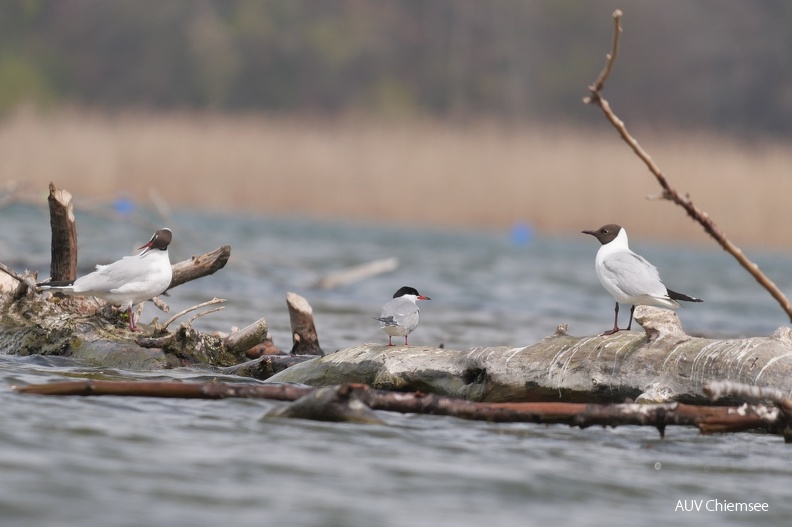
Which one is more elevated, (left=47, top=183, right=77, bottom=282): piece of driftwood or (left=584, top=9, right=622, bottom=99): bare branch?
(left=584, top=9, right=622, bottom=99): bare branch

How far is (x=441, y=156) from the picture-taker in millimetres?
25219

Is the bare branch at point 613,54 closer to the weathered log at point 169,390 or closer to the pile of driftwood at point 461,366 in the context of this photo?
the pile of driftwood at point 461,366

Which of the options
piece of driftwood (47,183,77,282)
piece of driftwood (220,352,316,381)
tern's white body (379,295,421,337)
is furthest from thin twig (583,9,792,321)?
piece of driftwood (47,183,77,282)

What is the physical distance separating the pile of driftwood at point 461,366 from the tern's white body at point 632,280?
10 cm

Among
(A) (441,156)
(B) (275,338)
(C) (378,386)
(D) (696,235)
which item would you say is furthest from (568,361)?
(A) (441,156)

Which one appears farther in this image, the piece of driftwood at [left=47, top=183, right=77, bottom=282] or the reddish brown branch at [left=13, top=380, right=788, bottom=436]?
the piece of driftwood at [left=47, top=183, right=77, bottom=282]

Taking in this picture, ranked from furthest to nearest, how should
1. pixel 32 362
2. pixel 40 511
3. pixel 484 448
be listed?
pixel 32 362, pixel 484 448, pixel 40 511

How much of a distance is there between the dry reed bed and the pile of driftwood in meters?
15.9

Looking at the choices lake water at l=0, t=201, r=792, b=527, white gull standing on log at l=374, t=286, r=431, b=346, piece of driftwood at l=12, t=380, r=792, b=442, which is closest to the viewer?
lake water at l=0, t=201, r=792, b=527

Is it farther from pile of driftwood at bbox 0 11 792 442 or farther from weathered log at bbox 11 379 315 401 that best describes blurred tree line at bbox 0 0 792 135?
weathered log at bbox 11 379 315 401

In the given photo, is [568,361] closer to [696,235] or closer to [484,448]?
[484,448]

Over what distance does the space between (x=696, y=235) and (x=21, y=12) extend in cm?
2861

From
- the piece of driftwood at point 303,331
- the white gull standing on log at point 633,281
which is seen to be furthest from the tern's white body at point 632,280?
the piece of driftwood at point 303,331

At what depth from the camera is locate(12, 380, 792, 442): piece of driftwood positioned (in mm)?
4934
